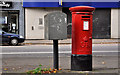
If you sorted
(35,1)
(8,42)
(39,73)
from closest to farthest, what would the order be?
(39,73)
(8,42)
(35,1)

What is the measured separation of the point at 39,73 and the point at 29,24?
17.0 metres

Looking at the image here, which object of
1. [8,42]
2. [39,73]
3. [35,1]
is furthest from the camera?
[35,1]

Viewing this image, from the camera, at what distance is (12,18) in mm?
23656

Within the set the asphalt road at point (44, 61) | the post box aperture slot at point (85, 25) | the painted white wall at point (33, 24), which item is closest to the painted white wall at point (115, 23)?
the painted white wall at point (33, 24)

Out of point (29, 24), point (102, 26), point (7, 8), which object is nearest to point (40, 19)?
point (29, 24)

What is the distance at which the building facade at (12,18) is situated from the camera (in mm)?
23531

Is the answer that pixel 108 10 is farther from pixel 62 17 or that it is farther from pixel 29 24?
pixel 62 17

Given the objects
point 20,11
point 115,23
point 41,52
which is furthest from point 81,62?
point 115,23

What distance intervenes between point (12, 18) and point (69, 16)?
17.8ft

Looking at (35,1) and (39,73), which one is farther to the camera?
(35,1)

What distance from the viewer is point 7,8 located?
23422 millimetres

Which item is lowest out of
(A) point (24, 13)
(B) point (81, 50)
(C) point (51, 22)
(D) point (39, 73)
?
(D) point (39, 73)

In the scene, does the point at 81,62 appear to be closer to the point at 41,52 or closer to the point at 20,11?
the point at 41,52

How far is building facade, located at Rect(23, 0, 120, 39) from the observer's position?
2319 cm
